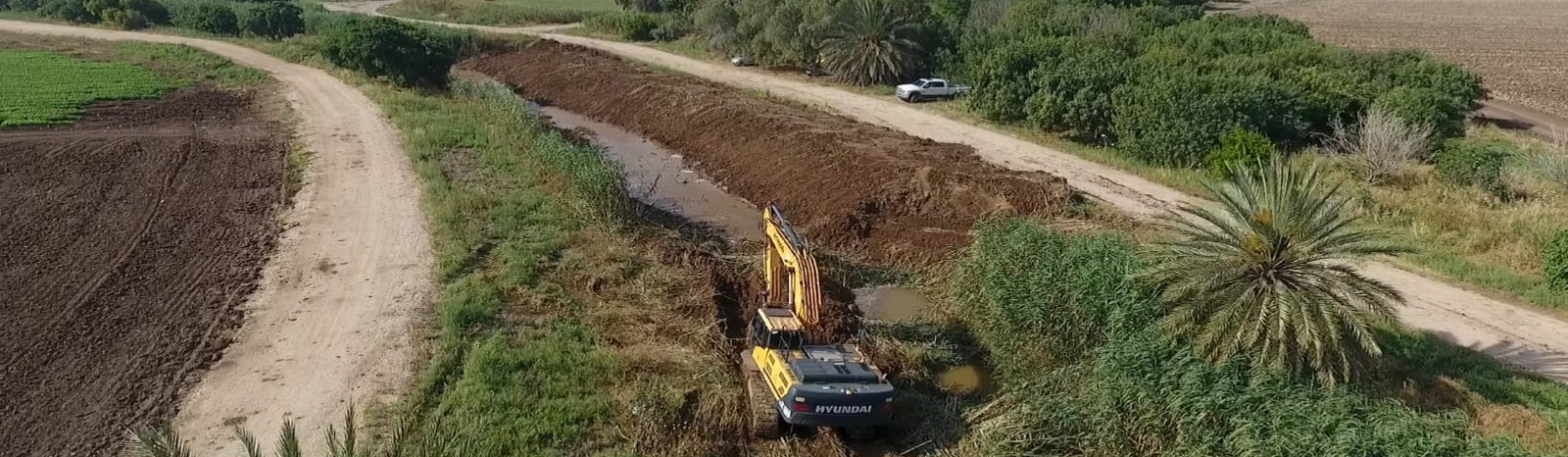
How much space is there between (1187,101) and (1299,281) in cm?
1835

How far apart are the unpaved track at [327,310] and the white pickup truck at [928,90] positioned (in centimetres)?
2218

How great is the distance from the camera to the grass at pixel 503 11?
253 ft

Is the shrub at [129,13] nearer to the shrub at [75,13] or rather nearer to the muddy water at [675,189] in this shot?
the shrub at [75,13]

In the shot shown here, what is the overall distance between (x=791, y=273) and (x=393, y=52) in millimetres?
34499

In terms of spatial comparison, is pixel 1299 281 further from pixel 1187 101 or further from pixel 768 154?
pixel 768 154

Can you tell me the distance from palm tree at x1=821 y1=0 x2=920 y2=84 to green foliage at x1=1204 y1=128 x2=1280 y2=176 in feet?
64.0

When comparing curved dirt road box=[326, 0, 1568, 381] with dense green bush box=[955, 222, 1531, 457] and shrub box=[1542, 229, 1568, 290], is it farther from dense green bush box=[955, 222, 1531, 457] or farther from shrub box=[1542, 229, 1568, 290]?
dense green bush box=[955, 222, 1531, 457]

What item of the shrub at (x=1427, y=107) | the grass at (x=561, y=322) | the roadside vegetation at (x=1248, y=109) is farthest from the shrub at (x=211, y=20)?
the shrub at (x=1427, y=107)

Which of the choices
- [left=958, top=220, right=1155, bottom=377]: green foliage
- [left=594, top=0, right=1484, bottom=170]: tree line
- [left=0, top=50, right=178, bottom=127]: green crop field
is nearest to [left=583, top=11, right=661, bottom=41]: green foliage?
[left=594, top=0, right=1484, bottom=170]: tree line

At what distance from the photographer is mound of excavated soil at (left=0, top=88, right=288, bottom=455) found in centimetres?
1392

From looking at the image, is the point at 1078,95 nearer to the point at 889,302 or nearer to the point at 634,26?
the point at 889,302

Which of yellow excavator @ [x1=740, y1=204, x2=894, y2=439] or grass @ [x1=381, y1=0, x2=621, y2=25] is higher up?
grass @ [x1=381, y1=0, x2=621, y2=25]

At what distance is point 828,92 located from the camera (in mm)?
44719

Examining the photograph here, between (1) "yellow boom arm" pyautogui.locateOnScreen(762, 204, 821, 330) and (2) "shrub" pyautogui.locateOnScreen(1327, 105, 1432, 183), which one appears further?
(2) "shrub" pyautogui.locateOnScreen(1327, 105, 1432, 183)
